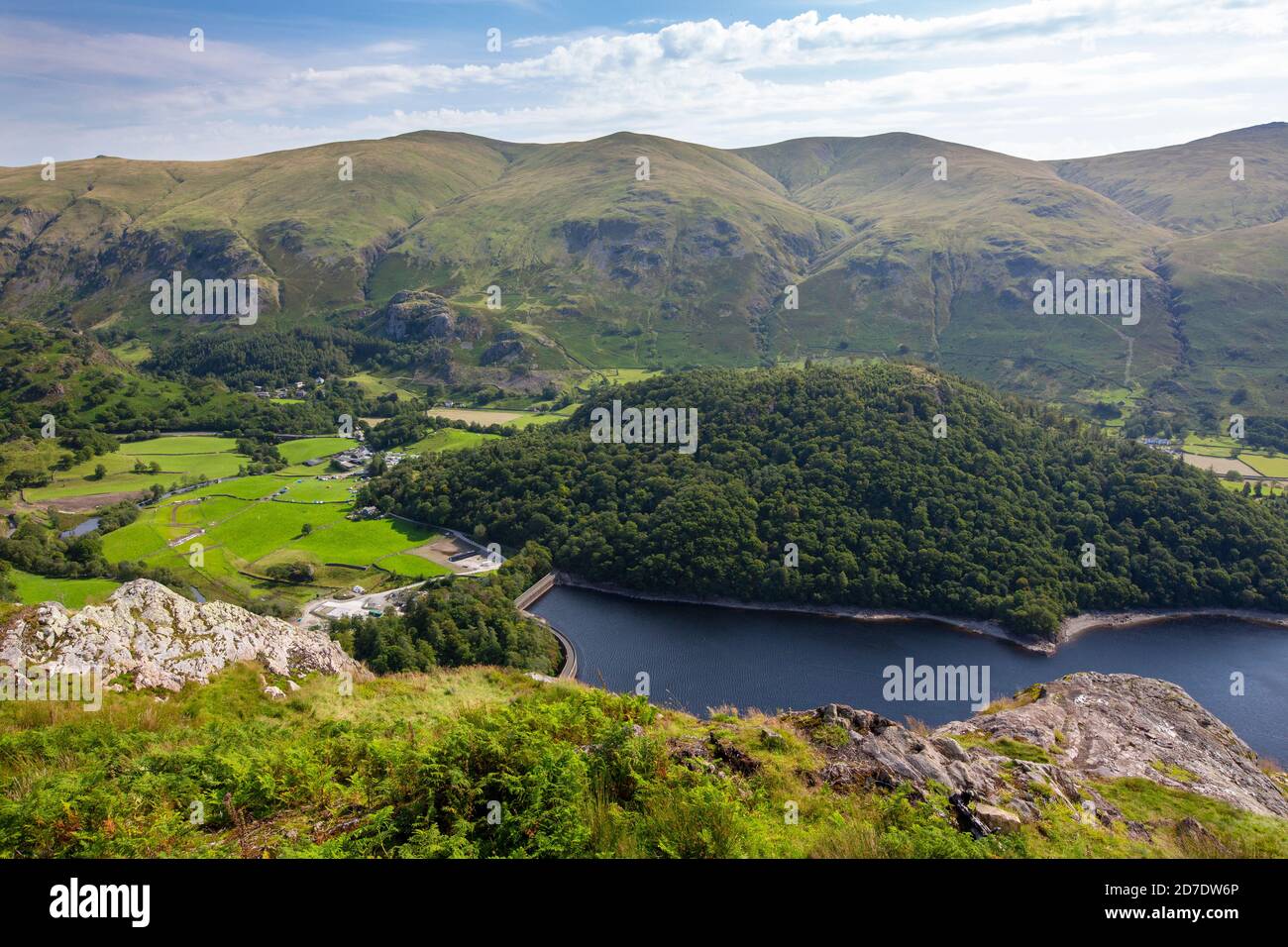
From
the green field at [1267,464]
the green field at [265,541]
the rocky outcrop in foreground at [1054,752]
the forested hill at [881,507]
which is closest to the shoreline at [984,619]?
the forested hill at [881,507]

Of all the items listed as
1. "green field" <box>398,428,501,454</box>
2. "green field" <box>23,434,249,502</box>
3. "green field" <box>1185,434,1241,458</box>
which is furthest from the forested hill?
"green field" <box>1185,434,1241,458</box>

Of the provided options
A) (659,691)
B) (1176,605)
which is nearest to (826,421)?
(1176,605)

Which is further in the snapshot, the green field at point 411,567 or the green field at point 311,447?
the green field at point 311,447

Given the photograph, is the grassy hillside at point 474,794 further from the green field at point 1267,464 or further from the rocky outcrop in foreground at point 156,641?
the green field at point 1267,464

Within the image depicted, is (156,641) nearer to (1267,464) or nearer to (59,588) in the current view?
(59,588)

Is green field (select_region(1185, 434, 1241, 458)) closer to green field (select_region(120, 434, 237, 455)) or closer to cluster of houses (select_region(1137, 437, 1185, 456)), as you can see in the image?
cluster of houses (select_region(1137, 437, 1185, 456))

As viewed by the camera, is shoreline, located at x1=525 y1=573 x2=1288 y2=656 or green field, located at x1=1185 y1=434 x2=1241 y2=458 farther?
green field, located at x1=1185 y1=434 x2=1241 y2=458
